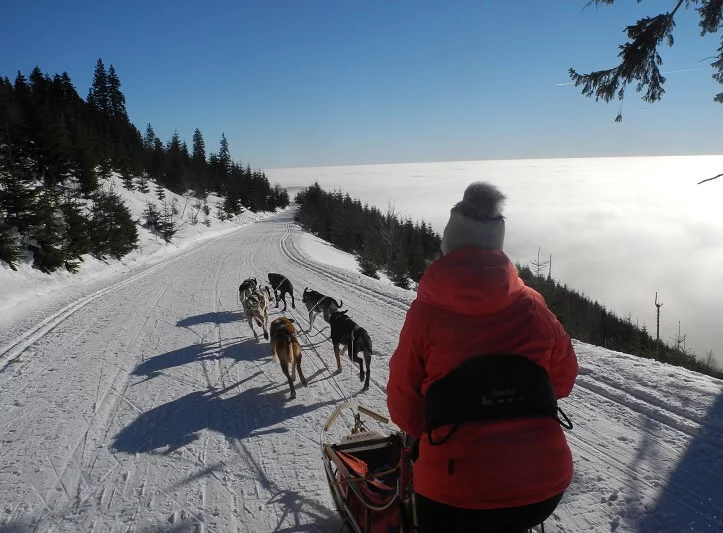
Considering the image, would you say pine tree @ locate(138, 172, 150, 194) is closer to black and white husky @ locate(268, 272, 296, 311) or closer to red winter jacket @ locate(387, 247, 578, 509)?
black and white husky @ locate(268, 272, 296, 311)

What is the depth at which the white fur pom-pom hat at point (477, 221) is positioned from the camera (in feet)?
6.41

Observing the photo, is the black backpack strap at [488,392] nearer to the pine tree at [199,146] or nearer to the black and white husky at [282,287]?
the black and white husky at [282,287]

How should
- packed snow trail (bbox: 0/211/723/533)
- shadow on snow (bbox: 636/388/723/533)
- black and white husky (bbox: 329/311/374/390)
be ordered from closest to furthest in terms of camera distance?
shadow on snow (bbox: 636/388/723/533), packed snow trail (bbox: 0/211/723/533), black and white husky (bbox: 329/311/374/390)

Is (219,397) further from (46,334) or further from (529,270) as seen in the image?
(529,270)

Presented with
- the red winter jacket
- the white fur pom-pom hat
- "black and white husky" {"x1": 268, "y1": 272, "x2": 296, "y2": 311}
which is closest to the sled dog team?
"black and white husky" {"x1": 268, "y1": 272, "x2": 296, "y2": 311}

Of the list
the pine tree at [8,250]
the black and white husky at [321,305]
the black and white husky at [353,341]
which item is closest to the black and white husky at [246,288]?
the black and white husky at [321,305]

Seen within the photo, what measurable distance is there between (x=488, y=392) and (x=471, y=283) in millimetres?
447

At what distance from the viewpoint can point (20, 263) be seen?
47.4 ft

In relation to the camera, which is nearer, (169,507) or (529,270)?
(169,507)

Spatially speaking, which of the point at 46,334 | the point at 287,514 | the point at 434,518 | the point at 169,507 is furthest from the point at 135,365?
the point at 434,518

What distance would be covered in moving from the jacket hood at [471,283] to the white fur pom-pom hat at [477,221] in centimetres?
8

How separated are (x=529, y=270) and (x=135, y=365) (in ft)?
140

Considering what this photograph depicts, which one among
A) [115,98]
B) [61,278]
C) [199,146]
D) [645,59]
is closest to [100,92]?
[115,98]

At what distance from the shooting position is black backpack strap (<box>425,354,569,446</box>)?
169 cm
